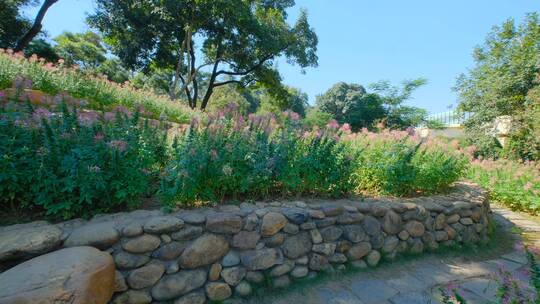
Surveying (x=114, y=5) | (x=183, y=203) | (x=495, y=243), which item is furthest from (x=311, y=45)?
(x=183, y=203)

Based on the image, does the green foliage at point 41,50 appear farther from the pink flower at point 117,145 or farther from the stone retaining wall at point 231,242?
the stone retaining wall at point 231,242

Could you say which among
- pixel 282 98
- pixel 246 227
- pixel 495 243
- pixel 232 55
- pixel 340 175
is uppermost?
pixel 232 55

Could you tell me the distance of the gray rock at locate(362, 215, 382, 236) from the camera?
262cm

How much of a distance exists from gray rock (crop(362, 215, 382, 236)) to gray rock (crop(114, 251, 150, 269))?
1.92 m

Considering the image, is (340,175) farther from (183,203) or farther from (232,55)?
(232,55)

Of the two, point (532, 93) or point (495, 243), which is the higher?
point (532, 93)

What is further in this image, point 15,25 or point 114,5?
point 15,25

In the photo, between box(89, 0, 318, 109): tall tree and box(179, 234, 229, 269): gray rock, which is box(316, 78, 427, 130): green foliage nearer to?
box(89, 0, 318, 109): tall tree

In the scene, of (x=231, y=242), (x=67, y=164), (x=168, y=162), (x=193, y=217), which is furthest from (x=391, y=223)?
(x=67, y=164)

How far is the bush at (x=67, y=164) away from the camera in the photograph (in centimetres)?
176

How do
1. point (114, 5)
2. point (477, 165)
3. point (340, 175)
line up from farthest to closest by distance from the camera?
point (114, 5), point (477, 165), point (340, 175)

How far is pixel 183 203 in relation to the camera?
2.19 metres

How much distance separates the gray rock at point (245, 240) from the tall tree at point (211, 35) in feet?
33.1

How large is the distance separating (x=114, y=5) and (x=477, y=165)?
13.7 metres
